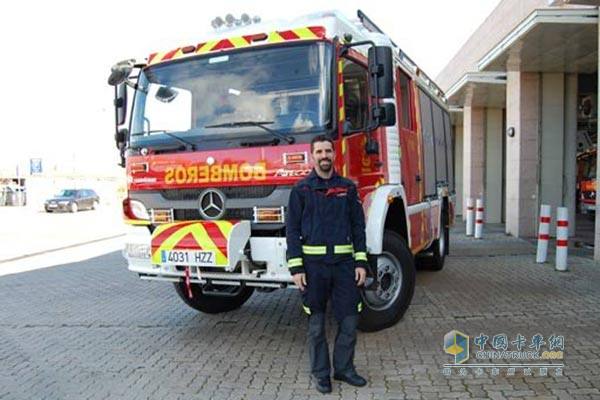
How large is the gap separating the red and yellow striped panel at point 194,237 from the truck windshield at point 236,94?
0.79 metres

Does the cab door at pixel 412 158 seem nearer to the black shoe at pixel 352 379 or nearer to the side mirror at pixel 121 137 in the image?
the black shoe at pixel 352 379

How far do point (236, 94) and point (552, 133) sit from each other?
10890 mm

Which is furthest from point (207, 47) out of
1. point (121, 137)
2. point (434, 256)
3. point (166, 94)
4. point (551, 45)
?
point (551, 45)

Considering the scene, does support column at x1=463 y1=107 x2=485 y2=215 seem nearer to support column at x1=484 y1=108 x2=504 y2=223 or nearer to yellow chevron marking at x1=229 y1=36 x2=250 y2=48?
support column at x1=484 y1=108 x2=504 y2=223

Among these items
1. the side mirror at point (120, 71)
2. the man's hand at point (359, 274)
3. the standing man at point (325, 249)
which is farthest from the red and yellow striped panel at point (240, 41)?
the man's hand at point (359, 274)

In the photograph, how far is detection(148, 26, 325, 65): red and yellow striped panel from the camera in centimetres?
483

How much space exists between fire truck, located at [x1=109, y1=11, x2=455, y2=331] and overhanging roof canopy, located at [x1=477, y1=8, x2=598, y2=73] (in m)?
5.59

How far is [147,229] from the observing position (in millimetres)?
5301

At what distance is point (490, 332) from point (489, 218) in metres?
14.2

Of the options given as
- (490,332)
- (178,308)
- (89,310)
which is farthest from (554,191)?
(89,310)

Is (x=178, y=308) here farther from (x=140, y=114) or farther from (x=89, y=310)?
(x=140, y=114)

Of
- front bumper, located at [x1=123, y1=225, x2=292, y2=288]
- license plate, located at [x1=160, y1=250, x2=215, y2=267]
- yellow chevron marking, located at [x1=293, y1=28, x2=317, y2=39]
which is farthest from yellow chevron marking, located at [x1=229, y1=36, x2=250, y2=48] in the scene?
license plate, located at [x1=160, y1=250, x2=215, y2=267]

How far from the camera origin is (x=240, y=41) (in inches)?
201

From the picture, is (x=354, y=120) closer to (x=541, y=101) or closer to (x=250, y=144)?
(x=250, y=144)
